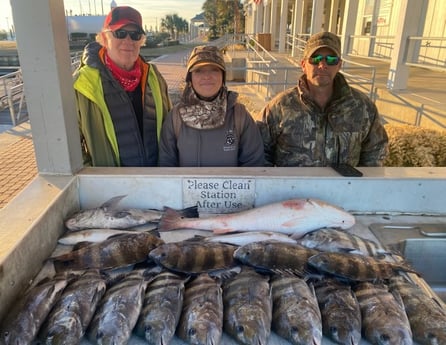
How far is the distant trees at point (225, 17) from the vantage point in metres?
58.8

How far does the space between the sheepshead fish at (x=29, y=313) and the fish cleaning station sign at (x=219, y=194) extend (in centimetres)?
99

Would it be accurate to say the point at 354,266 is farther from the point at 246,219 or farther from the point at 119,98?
the point at 119,98

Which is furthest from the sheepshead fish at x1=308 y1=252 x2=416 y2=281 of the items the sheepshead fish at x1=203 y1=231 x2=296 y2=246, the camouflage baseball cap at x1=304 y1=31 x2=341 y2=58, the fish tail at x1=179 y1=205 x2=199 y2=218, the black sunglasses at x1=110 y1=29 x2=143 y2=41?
the black sunglasses at x1=110 y1=29 x2=143 y2=41

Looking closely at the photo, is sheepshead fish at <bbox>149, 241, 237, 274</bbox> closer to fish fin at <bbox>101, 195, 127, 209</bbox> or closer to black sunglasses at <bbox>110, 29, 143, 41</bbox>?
fish fin at <bbox>101, 195, 127, 209</bbox>

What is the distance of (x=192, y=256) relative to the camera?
6.33 feet

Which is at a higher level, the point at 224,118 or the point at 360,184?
the point at 224,118

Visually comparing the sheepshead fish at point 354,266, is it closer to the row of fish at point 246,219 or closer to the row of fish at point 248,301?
the row of fish at point 248,301

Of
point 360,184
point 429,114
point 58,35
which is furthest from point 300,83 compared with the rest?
point 429,114

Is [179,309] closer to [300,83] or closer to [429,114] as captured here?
[300,83]

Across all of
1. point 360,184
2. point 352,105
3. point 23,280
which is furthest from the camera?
point 352,105

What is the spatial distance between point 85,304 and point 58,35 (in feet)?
5.23

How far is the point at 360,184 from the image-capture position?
2455mm

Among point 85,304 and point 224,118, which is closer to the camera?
point 85,304

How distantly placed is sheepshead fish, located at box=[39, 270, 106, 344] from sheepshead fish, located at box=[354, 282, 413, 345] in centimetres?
115
